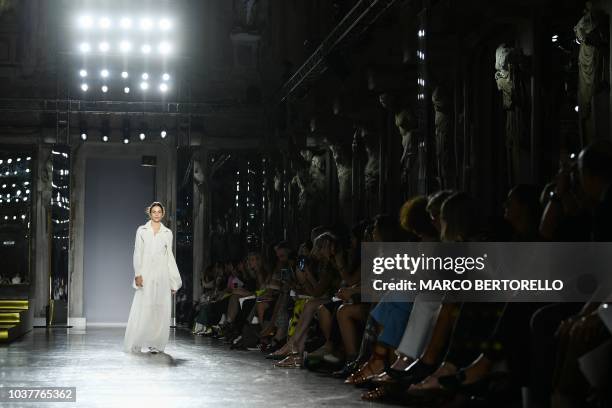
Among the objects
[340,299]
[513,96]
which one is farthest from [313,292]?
[513,96]

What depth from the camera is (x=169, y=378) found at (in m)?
5.82

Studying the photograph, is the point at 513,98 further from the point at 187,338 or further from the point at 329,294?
the point at 187,338

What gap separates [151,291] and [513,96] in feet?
11.6

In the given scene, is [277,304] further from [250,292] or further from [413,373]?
[413,373]

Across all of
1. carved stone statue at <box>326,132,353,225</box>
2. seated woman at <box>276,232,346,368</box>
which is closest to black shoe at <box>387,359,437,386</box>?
seated woman at <box>276,232,346,368</box>

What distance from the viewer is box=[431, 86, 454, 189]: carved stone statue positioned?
7.88m

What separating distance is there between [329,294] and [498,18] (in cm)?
204

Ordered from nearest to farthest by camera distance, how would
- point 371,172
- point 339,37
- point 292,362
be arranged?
1. point 292,362
2. point 339,37
3. point 371,172

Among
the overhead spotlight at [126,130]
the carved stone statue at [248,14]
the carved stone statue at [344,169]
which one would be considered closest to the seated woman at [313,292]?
the carved stone statue at [344,169]

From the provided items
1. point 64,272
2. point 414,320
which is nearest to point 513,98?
point 414,320

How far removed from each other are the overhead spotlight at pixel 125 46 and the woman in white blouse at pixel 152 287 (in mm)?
5529

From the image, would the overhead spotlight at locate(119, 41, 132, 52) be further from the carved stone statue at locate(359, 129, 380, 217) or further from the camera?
the camera

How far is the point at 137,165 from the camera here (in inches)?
580

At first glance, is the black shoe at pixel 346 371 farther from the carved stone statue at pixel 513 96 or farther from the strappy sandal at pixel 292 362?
the carved stone statue at pixel 513 96
